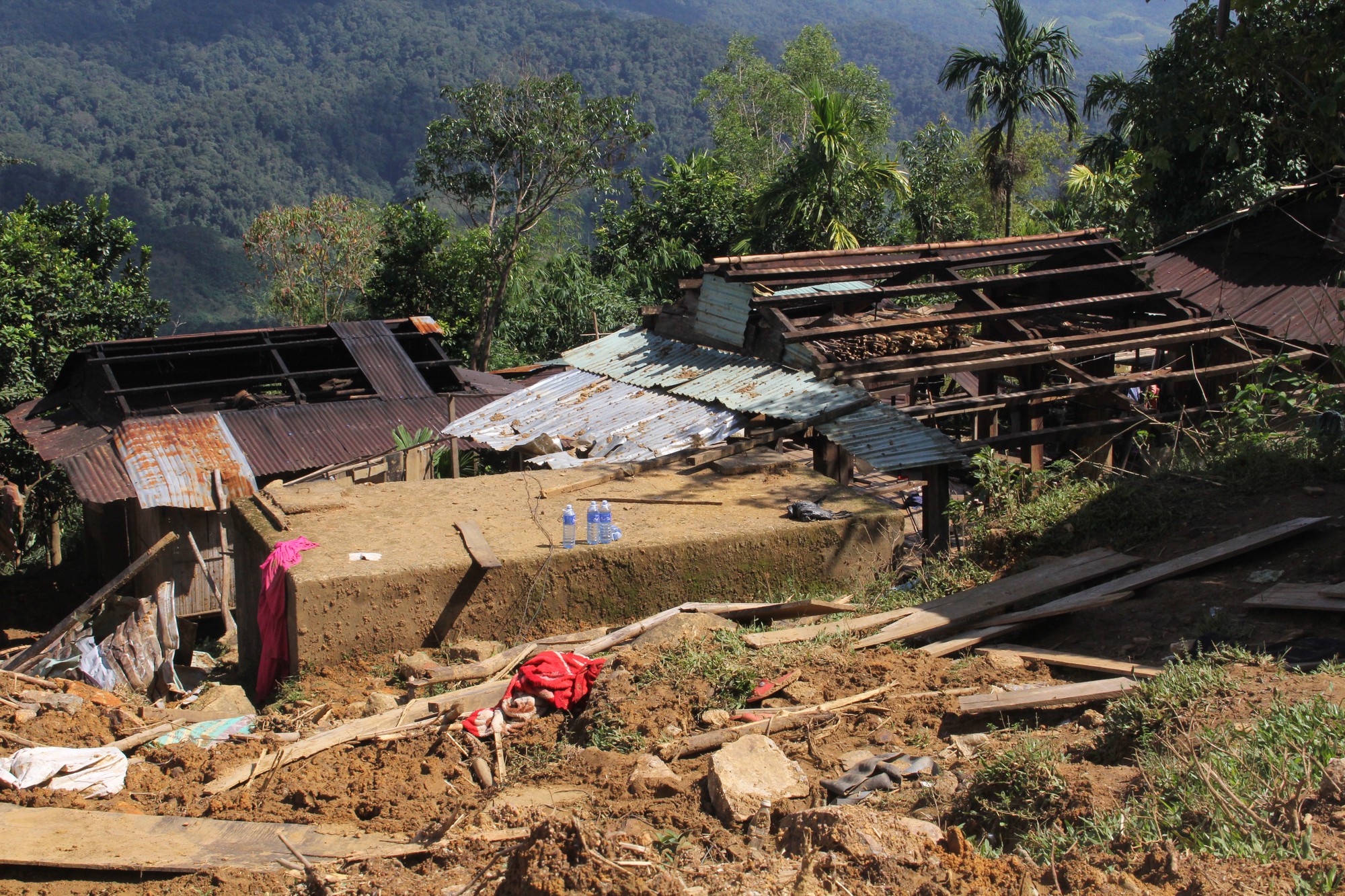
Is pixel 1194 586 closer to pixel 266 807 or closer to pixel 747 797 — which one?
pixel 747 797

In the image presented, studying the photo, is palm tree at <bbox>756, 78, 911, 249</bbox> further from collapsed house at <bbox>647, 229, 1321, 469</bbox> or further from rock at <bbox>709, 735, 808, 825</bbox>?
rock at <bbox>709, 735, 808, 825</bbox>

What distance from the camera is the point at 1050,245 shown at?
14.2 meters

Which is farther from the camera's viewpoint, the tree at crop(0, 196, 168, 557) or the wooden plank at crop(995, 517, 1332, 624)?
the tree at crop(0, 196, 168, 557)

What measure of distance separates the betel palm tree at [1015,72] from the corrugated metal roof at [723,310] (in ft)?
45.6

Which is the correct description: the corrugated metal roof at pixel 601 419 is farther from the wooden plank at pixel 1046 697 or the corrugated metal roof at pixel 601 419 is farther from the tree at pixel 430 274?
the tree at pixel 430 274

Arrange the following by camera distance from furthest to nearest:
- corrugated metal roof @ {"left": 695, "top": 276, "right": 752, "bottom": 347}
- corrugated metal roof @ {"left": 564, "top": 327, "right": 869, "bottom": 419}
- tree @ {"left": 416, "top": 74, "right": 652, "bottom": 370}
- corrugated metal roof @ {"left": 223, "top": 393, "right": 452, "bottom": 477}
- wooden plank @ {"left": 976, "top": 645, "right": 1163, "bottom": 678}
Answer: tree @ {"left": 416, "top": 74, "right": 652, "bottom": 370} → corrugated metal roof @ {"left": 695, "top": 276, "right": 752, "bottom": 347} → corrugated metal roof @ {"left": 223, "top": 393, "right": 452, "bottom": 477} → corrugated metal roof @ {"left": 564, "top": 327, "right": 869, "bottom": 419} → wooden plank @ {"left": 976, "top": 645, "right": 1163, "bottom": 678}

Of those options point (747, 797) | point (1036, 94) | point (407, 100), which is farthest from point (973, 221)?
point (407, 100)

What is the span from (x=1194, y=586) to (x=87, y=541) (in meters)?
15.5

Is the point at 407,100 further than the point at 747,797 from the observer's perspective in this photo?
Yes

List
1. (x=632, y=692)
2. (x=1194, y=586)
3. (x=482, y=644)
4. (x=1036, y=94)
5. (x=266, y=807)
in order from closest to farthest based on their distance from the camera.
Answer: (x=266, y=807)
(x=632, y=692)
(x=1194, y=586)
(x=482, y=644)
(x=1036, y=94)

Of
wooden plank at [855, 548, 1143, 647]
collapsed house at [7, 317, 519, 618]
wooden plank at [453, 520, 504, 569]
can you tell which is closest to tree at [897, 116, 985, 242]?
collapsed house at [7, 317, 519, 618]

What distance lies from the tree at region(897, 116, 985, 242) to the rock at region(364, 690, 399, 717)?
23703 millimetres

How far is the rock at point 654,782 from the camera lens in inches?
173

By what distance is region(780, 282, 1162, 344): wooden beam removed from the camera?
11.5m
